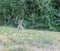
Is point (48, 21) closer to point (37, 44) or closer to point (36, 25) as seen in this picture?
point (36, 25)

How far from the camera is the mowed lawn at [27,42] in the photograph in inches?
313

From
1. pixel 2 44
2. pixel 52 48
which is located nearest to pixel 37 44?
pixel 52 48

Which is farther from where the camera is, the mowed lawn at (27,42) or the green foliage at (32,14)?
the green foliage at (32,14)

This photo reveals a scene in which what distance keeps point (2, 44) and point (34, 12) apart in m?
6.32

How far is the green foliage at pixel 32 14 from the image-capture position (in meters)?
14.1

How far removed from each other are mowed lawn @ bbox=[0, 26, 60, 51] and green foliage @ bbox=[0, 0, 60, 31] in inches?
157

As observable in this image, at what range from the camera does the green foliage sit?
14.1 m

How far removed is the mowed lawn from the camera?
7.96 m

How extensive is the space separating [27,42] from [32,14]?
5646mm

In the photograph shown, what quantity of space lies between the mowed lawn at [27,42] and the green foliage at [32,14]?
3.99 meters

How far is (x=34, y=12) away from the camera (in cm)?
1452

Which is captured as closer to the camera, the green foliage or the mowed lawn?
the mowed lawn

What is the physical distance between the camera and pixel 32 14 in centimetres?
1430

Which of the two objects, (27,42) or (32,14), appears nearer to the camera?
(27,42)
